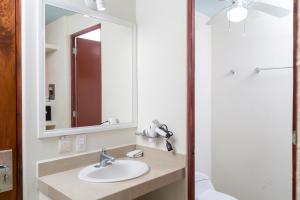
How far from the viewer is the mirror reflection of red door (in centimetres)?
166

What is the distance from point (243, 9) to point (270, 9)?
0.70 ft

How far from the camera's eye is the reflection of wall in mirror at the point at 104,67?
4.99 ft

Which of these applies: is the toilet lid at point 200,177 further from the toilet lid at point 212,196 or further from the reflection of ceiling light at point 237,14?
the reflection of ceiling light at point 237,14

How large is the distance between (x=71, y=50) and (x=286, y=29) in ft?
5.16

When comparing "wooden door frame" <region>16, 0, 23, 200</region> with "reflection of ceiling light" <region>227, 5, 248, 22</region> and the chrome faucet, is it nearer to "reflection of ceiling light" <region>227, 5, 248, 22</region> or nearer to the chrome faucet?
the chrome faucet

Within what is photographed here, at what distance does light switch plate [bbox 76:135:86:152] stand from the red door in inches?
3.6

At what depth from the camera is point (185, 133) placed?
1.62 m

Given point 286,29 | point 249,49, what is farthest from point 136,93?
point 286,29

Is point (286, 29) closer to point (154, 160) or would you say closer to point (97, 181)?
point (154, 160)

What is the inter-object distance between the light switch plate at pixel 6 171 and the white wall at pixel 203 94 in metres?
1.29

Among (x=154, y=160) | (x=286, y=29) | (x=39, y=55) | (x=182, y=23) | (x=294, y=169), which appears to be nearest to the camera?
(x=294, y=169)

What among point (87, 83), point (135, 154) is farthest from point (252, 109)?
point (87, 83)

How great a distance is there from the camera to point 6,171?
1278mm

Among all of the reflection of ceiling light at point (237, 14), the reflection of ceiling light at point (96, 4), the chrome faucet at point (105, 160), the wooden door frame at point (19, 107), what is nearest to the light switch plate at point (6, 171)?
the wooden door frame at point (19, 107)
